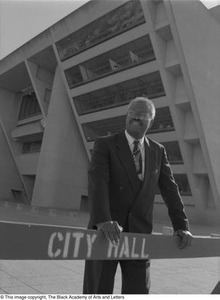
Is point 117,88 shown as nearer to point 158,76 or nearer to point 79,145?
point 158,76

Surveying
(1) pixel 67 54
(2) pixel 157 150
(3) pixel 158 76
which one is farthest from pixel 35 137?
(2) pixel 157 150

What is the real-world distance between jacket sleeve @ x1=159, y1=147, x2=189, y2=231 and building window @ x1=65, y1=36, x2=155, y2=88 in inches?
958

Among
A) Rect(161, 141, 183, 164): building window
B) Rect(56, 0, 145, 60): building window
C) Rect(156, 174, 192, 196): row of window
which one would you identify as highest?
Rect(56, 0, 145, 60): building window

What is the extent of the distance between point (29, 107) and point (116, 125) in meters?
19.3

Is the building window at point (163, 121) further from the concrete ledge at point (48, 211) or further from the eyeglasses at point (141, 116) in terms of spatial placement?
the eyeglasses at point (141, 116)

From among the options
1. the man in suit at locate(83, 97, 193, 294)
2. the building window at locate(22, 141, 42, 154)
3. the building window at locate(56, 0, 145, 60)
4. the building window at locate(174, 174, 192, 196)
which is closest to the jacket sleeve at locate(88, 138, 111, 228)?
the man in suit at locate(83, 97, 193, 294)

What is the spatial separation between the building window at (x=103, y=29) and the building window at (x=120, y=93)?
4104 millimetres

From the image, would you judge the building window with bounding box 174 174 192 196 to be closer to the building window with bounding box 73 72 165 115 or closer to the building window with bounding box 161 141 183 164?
the building window with bounding box 161 141 183 164

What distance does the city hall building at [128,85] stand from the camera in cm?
2533

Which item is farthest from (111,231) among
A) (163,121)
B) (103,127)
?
(103,127)

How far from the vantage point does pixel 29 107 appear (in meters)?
46.8

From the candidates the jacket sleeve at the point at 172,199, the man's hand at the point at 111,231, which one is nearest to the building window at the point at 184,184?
the jacket sleeve at the point at 172,199

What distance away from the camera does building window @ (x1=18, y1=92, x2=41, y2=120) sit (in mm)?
46250

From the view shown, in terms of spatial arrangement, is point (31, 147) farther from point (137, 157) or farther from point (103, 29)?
point (137, 157)
